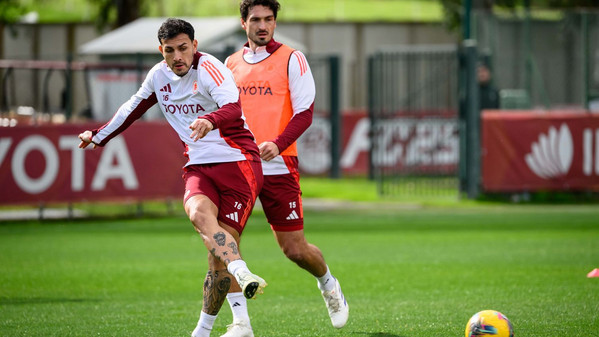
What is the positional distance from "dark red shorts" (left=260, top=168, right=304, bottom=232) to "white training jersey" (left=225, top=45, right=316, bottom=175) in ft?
0.23

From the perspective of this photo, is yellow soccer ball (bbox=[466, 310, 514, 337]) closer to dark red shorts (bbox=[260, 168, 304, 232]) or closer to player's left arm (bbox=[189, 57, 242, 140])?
dark red shorts (bbox=[260, 168, 304, 232])

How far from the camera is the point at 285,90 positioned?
7.55m

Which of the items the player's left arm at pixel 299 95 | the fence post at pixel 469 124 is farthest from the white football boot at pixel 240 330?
the fence post at pixel 469 124

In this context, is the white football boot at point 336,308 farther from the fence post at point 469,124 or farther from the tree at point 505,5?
the tree at point 505,5

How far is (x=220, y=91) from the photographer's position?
6617mm

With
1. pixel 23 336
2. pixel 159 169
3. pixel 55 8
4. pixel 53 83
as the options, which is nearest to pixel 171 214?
pixel 159 169

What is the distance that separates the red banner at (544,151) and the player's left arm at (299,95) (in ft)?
39.3

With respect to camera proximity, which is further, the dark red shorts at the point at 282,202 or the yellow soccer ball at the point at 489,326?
the dark red shorts at the point at 282,202

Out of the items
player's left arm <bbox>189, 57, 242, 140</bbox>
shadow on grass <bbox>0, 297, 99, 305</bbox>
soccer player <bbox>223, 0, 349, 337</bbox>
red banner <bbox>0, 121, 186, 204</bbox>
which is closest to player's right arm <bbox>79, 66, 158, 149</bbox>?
player's left arm <bbox>189, 57, 242, 140</bbox>

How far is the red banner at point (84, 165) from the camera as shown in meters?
16.1

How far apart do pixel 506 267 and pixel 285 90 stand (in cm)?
453

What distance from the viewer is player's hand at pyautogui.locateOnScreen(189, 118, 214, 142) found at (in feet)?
20.2

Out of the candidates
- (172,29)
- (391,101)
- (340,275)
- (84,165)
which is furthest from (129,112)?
(391,101)

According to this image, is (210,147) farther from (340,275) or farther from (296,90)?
(340,275)
